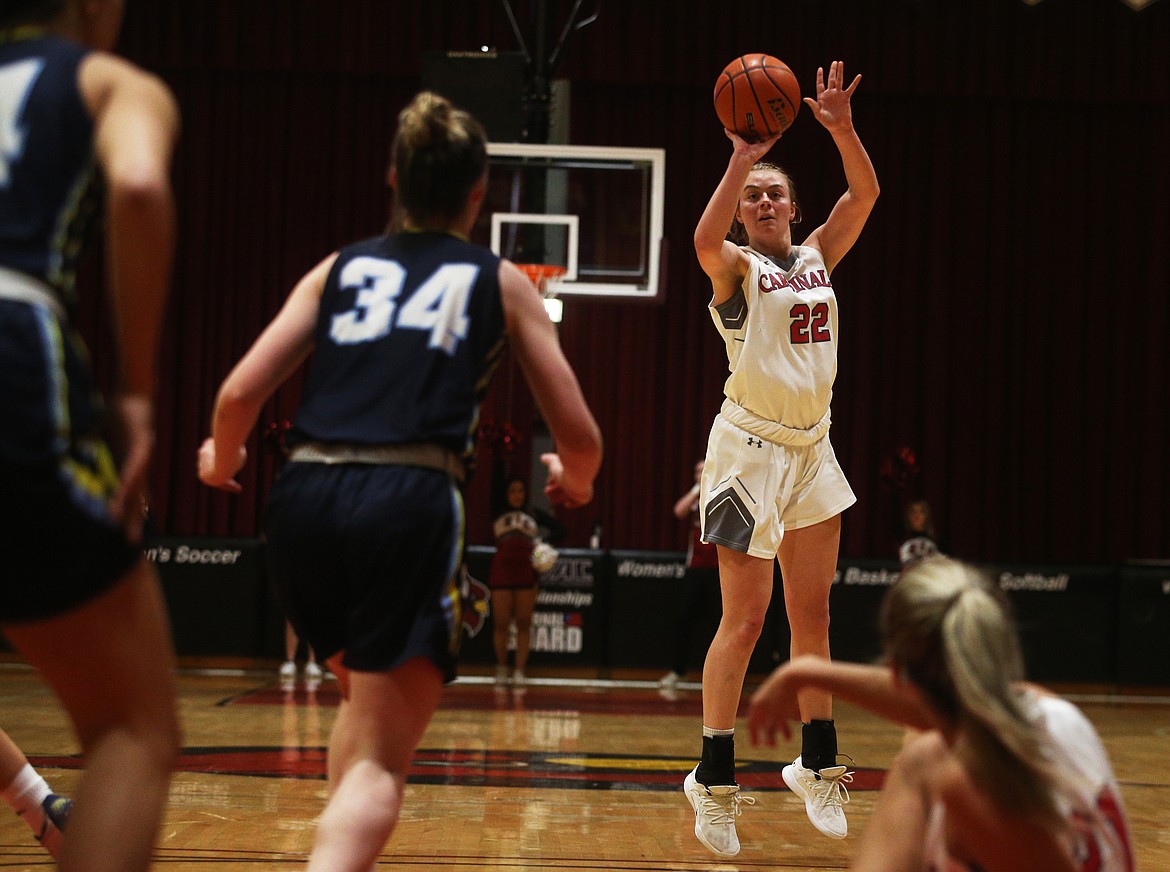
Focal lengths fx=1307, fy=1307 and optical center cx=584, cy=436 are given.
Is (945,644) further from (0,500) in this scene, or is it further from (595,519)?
(595,519)

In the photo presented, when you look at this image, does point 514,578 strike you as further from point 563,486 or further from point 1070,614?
point 563,486

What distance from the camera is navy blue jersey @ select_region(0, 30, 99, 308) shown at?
1.75 meters

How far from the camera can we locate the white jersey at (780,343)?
438 cm

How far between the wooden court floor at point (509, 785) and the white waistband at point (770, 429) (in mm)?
1328

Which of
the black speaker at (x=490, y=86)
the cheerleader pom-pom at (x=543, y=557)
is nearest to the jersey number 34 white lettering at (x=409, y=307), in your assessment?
the black speaker at (x=490, y=86)

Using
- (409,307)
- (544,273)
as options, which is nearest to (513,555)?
(544,273)

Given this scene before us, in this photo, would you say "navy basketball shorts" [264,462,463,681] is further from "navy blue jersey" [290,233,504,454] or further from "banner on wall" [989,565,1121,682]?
"banner on wall" [989,565,1121,682]

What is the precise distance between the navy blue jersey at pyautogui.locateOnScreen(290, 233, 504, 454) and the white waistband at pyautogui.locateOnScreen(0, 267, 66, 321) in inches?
26.7

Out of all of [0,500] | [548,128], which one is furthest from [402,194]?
[548,128]

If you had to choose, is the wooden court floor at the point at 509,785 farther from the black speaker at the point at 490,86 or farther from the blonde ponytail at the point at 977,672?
the black speaker at the point at 490,86

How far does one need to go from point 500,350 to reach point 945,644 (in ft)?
3.35

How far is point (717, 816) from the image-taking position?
13.2 feet

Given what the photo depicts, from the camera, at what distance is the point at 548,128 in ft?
31.9

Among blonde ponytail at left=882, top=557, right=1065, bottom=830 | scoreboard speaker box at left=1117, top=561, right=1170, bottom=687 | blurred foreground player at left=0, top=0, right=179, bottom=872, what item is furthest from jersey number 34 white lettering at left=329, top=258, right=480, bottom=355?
scoreboard speaker box at left=1117, top=561, right=1170, bottom=687
